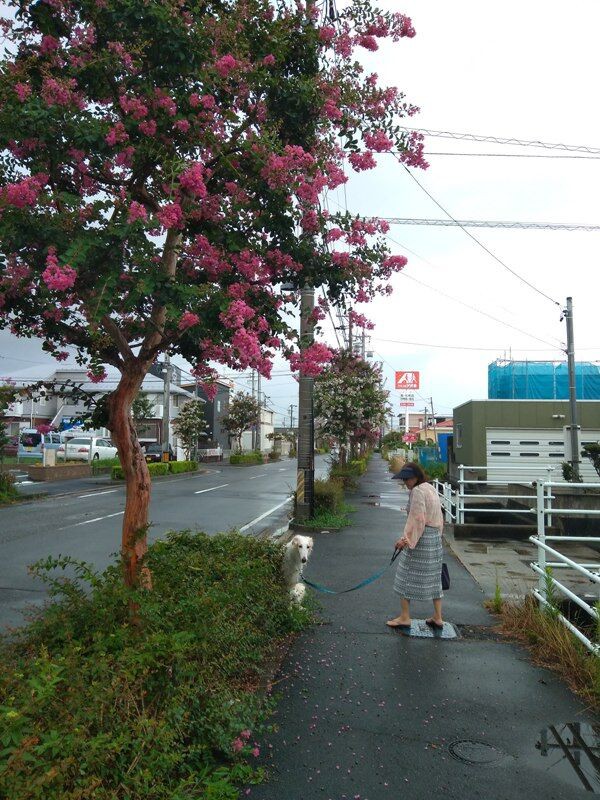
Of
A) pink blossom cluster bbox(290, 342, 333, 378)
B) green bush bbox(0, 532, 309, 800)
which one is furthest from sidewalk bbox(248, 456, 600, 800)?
pink blossom cluster bbox(290, 342, 333, 378)

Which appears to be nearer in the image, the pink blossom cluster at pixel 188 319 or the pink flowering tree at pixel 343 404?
the pink blossom cluster at pixel 188 319

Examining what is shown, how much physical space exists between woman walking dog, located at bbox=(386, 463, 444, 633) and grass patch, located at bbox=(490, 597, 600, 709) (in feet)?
2.43

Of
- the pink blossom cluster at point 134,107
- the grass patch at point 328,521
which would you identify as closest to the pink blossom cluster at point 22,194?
the pink blossom cluster at point 134,107

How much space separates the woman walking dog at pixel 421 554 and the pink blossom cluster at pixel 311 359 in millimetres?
2062

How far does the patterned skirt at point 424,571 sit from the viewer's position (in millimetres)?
6074

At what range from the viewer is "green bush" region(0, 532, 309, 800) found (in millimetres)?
2459

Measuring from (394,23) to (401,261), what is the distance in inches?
79.5

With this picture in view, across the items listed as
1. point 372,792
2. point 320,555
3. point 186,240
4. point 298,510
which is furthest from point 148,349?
point 298,510

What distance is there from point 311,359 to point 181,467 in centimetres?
3457

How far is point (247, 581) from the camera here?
5.18 meters

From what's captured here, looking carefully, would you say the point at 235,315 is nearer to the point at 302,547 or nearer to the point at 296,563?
the point at 302,547

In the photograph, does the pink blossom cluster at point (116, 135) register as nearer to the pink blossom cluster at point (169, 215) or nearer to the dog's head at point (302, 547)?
the pink blossom cluster at point (169, 215)

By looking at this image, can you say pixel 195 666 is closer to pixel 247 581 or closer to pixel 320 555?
pixel 247 581

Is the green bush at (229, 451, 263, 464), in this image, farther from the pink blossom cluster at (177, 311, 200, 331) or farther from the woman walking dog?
the pink blossom cluster at (177, 311, 200, 331)
